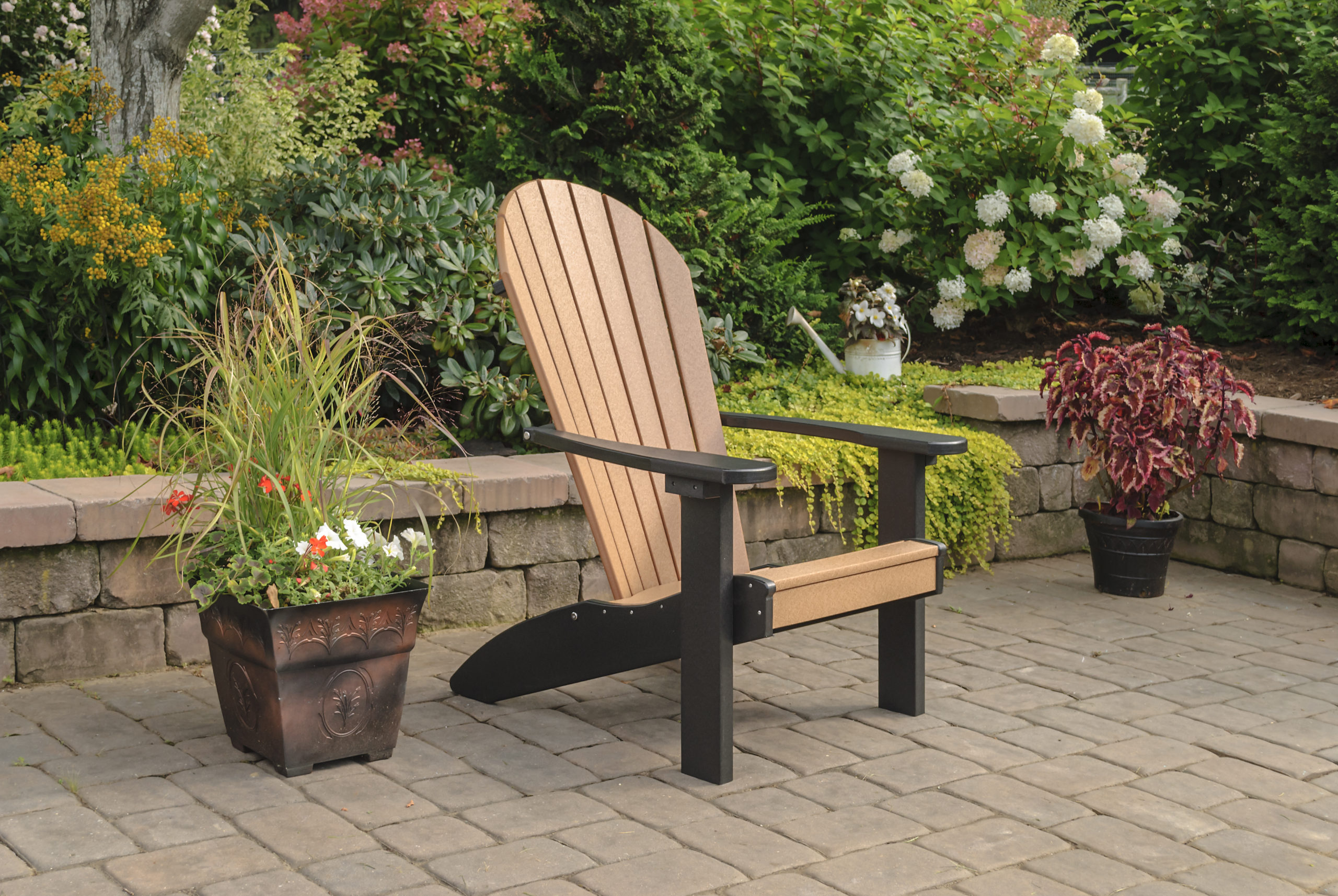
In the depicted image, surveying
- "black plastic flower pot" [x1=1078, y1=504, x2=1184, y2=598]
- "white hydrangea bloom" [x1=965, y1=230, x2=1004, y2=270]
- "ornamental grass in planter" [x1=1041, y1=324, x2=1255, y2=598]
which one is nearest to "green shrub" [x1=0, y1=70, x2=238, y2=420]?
"ornamental grass in planter" [x1=1041, y1=324, x2=1255, y2=598]

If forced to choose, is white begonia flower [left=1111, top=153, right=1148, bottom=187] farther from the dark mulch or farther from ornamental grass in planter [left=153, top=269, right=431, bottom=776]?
ornamental grass in planter [left=153, top=269, right=431, bottom=776]

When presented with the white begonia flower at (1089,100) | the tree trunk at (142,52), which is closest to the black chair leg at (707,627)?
the tree trunk at (142,52)

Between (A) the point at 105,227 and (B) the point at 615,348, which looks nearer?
(B) the point at 615,348

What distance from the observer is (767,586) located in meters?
2.56

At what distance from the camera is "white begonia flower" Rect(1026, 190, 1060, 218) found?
5.47 meters

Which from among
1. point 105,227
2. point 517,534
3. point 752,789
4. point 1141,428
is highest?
point 105,227

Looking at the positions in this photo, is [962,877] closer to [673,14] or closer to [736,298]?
[736,298]

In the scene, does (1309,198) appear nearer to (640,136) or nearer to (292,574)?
(640,136)

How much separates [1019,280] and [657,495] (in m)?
2.90

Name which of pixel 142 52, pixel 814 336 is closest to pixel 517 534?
pixel 814 336

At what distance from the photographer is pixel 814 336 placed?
17.2 feet

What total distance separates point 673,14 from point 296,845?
3.71 meters

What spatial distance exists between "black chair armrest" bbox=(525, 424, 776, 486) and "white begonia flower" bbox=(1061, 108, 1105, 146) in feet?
11.2

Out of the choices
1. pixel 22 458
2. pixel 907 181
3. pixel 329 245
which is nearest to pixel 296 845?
pixel 22 458
